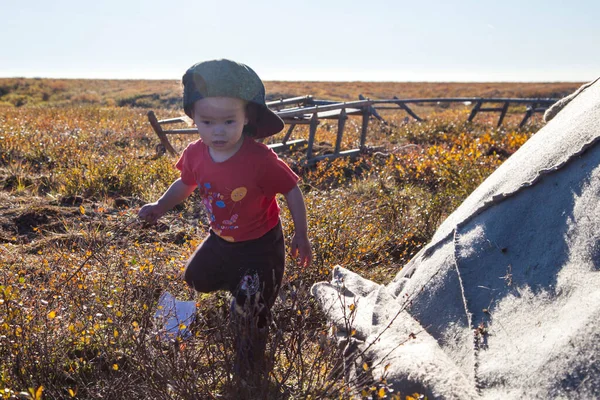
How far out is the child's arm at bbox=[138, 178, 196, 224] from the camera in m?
2.84

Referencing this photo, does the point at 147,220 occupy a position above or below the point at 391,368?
above

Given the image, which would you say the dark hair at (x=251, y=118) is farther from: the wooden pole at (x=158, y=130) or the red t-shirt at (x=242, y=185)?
the wooden pole at (x=158, y=130)

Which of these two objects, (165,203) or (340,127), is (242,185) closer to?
(165,203)

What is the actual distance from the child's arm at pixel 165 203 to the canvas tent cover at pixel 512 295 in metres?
1.00

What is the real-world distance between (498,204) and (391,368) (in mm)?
929

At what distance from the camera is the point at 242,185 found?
2656 mm

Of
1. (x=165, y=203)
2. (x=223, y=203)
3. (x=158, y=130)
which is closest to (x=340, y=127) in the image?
(x=158, y=130)

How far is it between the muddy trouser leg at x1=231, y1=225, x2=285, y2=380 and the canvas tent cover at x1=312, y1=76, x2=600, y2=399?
348 mm

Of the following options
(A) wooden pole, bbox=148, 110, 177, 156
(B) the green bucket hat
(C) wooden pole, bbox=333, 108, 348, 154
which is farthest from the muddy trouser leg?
(C) wooden pole, bbox=333, 108, 348, 154

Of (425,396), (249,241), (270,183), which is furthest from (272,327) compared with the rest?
(425,396)

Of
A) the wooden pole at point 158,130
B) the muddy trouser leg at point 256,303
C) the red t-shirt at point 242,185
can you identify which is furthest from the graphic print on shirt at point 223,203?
the wooden pole at point 158,130

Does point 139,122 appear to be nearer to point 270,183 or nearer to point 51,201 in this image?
point 51,201

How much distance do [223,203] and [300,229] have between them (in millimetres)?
407

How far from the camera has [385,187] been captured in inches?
249
